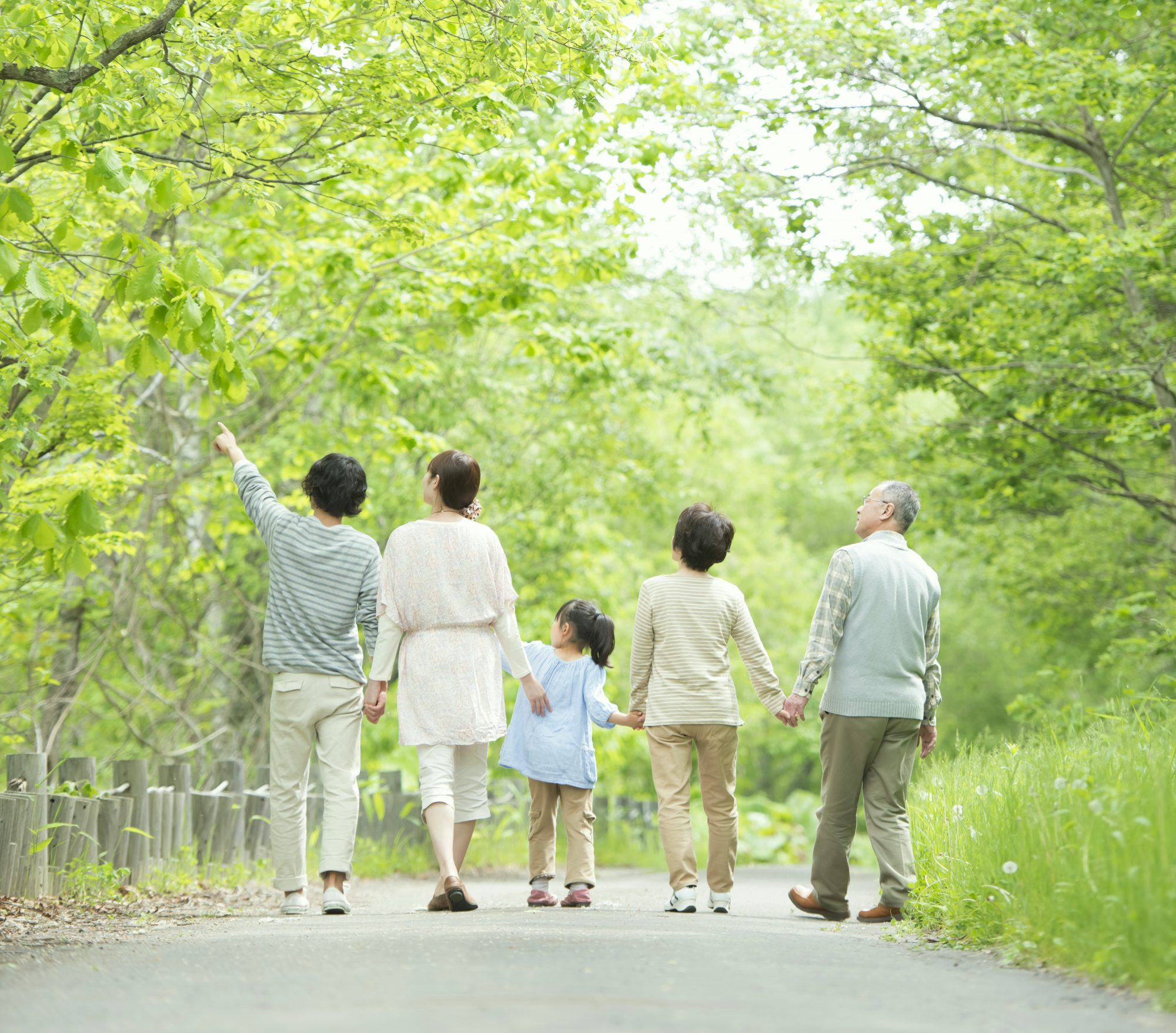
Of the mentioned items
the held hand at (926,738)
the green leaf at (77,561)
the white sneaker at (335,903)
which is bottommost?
the white sneaker at (335,903)

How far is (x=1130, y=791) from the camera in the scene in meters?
4.13

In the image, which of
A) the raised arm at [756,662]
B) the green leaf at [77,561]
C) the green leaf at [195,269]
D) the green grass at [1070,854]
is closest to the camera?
the green grass at [1070,854]

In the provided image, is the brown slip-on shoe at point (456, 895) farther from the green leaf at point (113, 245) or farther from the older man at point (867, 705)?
the green leaf at point (113, 245)

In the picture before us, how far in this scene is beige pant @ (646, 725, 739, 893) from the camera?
6176 millimetres

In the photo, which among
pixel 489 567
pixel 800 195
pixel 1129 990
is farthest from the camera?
pixel 800 195

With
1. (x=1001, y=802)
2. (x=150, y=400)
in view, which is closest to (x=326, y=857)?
(x=1001, y=802)

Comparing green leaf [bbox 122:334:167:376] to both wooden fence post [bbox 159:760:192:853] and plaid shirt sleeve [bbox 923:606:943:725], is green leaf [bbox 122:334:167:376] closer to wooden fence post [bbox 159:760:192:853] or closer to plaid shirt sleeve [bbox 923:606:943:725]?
wooden fence post [bbox 159:760:192:853]

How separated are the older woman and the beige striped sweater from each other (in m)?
0.73

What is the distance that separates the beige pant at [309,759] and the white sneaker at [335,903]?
97 mm

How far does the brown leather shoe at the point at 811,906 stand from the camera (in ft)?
20.0

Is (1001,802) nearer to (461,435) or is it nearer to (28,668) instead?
(28,668)

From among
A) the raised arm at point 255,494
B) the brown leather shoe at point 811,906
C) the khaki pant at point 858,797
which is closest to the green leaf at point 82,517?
the raised arm at point 255,494

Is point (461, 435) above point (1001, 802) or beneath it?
above

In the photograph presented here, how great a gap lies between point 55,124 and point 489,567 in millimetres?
3060
